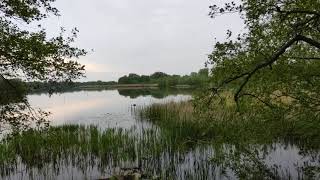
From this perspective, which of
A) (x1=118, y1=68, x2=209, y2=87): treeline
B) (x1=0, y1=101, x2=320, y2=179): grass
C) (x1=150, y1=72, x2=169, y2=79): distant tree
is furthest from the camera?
(x1=150, y1=72, x2=169, y2=79): distant tree

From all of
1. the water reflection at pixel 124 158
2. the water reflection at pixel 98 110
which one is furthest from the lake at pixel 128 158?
the water reflection at pixel 98 110

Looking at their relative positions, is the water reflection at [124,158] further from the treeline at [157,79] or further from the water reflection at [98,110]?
the treeline at [157,79]

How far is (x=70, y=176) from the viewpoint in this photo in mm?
13406

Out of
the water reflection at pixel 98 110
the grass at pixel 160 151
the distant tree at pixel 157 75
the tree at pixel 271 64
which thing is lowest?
the water reflection at pixel 98 110

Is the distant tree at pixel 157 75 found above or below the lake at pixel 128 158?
above

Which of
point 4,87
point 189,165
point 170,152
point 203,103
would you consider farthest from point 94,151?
point 203,103

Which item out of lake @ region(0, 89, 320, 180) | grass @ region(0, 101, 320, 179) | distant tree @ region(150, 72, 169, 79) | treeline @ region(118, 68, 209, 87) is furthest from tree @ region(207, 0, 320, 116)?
distant tree @ region(150, 72, 169, 79)

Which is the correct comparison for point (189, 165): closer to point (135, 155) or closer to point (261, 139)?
point (135, 155)

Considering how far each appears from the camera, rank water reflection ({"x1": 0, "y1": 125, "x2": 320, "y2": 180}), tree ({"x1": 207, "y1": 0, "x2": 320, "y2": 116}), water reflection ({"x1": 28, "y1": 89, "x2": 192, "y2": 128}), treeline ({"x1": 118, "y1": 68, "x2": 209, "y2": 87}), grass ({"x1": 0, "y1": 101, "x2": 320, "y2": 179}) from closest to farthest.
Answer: tree ({"x1": 207, "y1": 0, "x2": 320, "y2": 116})
grass ({"x1": 0, "y1": 101, "x2": 320, "y2": 179})
water reflection ({"x1": 0, "y1": 125, "x2": 320, "y2": 180})
water reflection ({"x1": 28, "y1": 89, "x2": 192, "y2": 128})
treeline ({"x1": 118, "y1": 68, "x2": 209, "y2": 87})

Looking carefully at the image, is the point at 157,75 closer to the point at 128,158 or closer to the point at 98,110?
the point at 98,110

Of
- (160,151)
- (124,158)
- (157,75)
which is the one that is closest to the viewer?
(124,158)

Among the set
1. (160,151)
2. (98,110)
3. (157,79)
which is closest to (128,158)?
(160,151)

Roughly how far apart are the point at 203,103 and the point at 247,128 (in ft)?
6.60

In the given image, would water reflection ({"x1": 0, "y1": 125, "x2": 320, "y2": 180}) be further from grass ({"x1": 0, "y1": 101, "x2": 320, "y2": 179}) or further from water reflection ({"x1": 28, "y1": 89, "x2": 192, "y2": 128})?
water reflection ({"x1": 28, "y1": 89, "x2": 192, "y2": 128})
